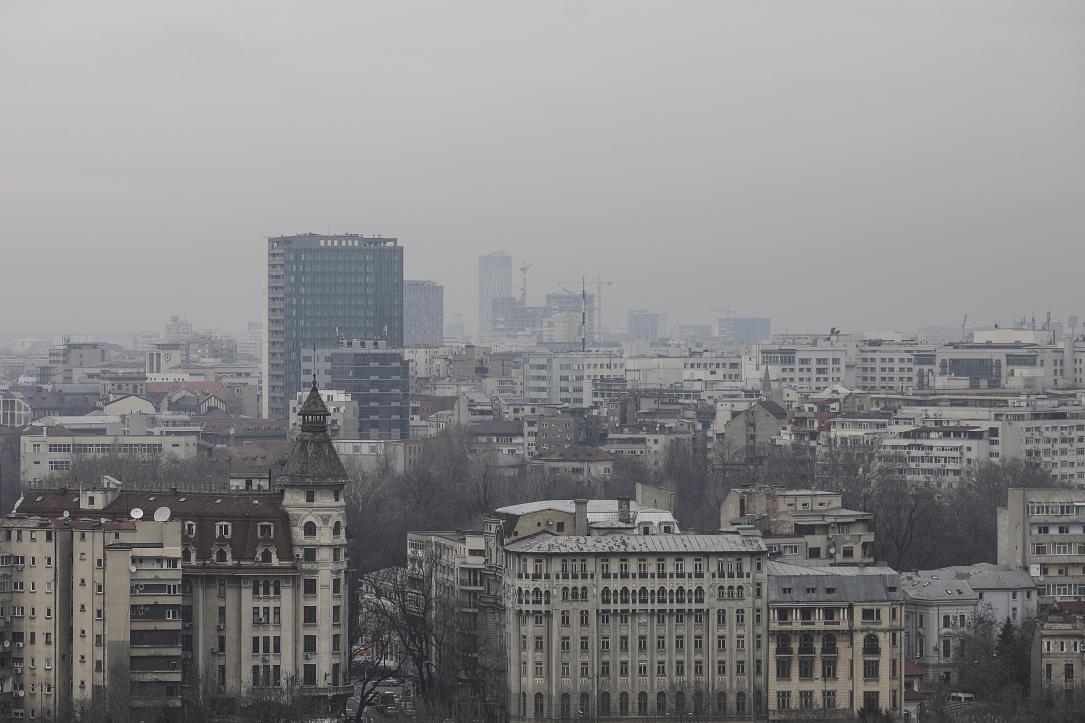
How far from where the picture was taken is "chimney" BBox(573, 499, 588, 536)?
9000cm

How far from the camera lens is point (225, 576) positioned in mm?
85000

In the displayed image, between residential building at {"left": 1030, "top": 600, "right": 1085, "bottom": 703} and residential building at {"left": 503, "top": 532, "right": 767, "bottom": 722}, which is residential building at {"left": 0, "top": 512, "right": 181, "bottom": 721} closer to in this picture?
residential building at {"left": 503, "top": 532, "right": 767, "bottom": 722}

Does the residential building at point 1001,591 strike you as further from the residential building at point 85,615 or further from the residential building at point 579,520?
the residential building at point 85,615

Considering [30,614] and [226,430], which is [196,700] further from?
[226,430]

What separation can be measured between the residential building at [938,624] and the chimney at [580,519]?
9610mm

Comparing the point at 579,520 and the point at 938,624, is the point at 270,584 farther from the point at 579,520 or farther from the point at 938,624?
the point at 938,624

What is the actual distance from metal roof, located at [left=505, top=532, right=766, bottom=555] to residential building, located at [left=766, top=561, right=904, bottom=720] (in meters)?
1.52

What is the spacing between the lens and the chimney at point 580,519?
90000 millimetres

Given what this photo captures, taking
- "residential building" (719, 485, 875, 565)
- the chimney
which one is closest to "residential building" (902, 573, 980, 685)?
"residential building" (719, 485, 875, 565)

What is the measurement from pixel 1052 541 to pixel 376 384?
100325mm

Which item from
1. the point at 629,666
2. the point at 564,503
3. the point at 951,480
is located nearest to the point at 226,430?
the point at 951,480

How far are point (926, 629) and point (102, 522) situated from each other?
24.4 metres

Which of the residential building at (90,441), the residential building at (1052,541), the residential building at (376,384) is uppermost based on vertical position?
the residential building at (376,384)

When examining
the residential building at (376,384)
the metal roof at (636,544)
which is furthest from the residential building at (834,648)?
the residential building at (376,384)
